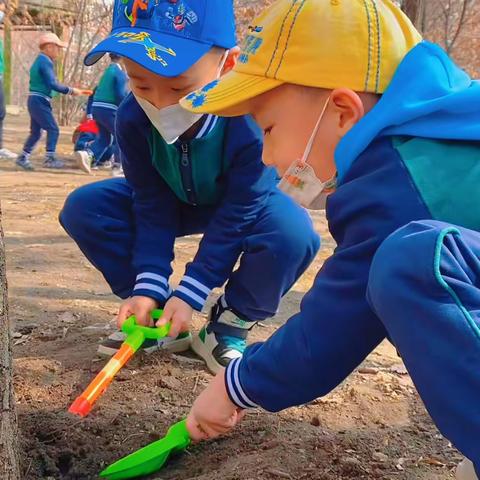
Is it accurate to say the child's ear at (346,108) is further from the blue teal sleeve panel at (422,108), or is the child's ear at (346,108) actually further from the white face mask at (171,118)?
the white face mask at (171,118)

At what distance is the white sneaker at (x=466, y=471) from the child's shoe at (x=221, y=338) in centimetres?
76

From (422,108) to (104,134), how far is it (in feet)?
21.6

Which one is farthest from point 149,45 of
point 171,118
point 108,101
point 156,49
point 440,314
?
point 108,101

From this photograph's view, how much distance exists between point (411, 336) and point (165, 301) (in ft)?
3.54

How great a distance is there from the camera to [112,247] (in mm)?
2107

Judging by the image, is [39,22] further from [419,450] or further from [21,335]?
[419,450]

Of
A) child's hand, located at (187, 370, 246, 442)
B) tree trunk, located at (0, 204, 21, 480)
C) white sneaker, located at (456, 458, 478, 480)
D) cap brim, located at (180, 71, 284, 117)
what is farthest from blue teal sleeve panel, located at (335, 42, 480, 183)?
tree trunk, located at (0, 204, 21, 480)

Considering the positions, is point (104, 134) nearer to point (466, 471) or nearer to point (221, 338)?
point (221, 338)

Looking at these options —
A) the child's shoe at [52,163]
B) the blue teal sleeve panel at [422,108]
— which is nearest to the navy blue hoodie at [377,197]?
the blue teal sleeve panel at [422,108]

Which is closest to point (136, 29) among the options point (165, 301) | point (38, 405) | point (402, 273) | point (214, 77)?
point (214, 77)

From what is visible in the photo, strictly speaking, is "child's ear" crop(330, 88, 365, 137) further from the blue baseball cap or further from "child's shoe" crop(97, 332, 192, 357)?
"child's shoe" crop(97, 332, 192, 357)

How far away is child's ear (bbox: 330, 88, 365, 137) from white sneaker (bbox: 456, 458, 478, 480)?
0.63m

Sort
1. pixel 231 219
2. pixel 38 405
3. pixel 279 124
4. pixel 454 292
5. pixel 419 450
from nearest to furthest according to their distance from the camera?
pixel 454 292 → pixel 279 124 → pixel 419 450 → pixel 38 405 → pixel 231 219

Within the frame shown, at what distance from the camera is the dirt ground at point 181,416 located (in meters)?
1.44
